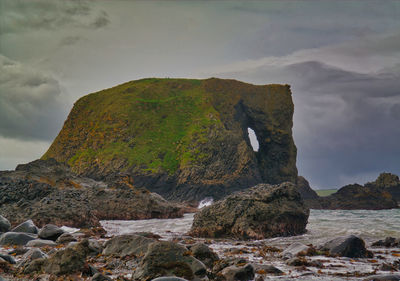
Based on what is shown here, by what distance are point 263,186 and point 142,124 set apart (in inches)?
3066

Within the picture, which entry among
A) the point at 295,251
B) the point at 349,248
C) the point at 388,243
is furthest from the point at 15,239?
the point at 388,243

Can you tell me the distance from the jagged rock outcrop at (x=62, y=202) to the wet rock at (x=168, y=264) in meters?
14.9

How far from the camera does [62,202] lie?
2266 cm

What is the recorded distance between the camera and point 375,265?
9523 millimetres

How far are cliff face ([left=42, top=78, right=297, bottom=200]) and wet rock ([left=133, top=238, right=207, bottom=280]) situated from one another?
62929mm

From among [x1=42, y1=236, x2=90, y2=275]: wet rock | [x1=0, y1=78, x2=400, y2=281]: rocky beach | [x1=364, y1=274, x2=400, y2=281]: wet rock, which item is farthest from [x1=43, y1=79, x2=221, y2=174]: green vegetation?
[x1=364, y1=274, x2=400, y2=281]: wet rock

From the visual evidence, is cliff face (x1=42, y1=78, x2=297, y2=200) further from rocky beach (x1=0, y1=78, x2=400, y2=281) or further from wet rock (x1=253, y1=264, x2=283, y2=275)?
wet rock (x1=253, y1=264, x2=283, y2=275)

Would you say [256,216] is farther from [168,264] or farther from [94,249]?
[168,264]

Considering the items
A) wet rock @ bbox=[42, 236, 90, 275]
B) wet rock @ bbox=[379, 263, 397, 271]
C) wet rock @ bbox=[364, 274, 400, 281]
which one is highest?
wet rock @ bbox=[42, 236, 90, 275]

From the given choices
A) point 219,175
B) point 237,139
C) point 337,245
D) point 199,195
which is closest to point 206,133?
point 237,139

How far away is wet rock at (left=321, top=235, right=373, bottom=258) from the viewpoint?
1092 cm

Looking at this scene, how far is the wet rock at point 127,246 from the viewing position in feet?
33.2

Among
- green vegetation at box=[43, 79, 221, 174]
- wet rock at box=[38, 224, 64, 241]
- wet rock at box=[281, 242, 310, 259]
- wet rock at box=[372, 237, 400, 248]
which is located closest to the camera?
wet rock at box=[281, 242, 310, 259]

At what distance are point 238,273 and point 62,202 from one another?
700 inches
